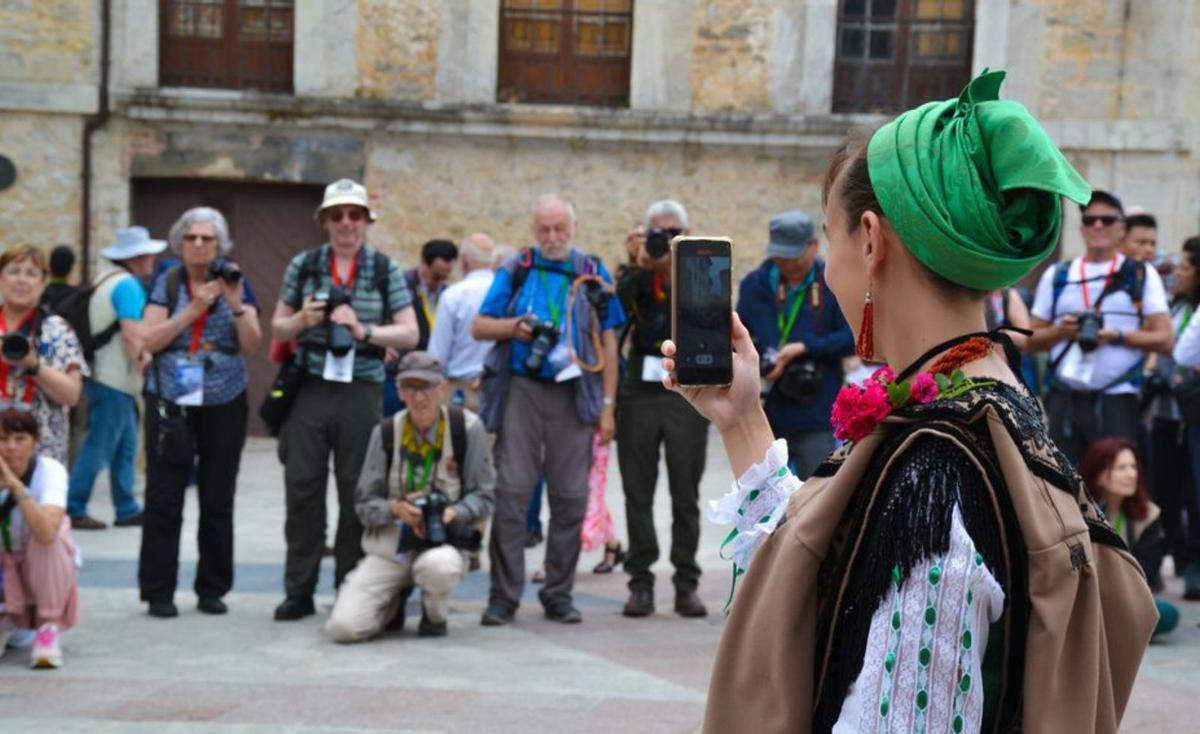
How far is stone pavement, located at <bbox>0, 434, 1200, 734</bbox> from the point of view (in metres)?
6.36

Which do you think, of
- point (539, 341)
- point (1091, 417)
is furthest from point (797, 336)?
point (1091, 417)

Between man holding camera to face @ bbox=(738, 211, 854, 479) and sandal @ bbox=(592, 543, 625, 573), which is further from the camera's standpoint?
sandal @ bbox=(592, 543, 625, 573)

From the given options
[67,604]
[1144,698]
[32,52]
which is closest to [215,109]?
[32,52]

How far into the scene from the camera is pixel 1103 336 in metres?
8.88

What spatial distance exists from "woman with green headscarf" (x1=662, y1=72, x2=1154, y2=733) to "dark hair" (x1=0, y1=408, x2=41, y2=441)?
567 centimetres

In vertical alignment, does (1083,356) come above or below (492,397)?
above

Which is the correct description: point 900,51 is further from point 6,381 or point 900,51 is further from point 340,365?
point 6,381

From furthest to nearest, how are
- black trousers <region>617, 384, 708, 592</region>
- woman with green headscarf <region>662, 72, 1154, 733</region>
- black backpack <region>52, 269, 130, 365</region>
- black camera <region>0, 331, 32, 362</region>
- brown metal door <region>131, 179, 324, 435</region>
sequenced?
brown metal door <region>131, 179, 324, 435</region>, black backpack <region>52, 269, 130, 365</region>, black trousers <region>617, 384, 708, 592</region>, black camera <region>0, 331, 32, 362</region>, woman with green headscarf <region>662, 72, 1154, 733</region>

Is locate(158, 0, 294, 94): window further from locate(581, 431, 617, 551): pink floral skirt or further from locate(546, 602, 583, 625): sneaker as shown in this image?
locate(546, 602, 583, 625): sneaker

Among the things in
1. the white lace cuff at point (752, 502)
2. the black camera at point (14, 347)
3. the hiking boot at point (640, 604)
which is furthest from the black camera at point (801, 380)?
the white lace cuff at point (752, 502)

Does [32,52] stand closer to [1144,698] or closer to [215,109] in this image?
[215,109]

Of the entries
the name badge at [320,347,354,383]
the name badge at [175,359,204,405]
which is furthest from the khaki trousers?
the name badge at [175,359,204,405]

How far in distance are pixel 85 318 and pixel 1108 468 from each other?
6.35 meters

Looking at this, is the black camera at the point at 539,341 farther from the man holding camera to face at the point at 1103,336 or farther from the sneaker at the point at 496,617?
the man holding camera to face at the point at 1103,336
